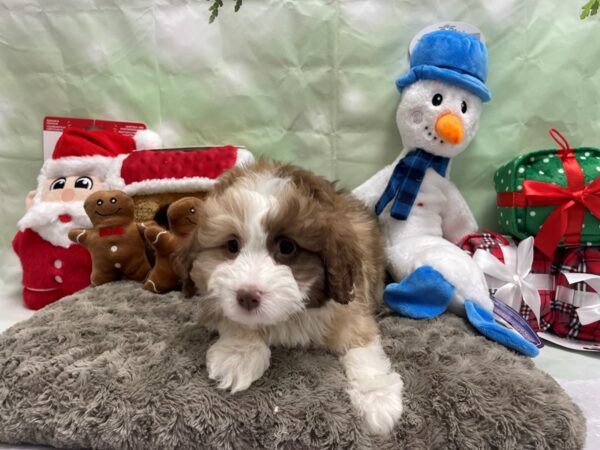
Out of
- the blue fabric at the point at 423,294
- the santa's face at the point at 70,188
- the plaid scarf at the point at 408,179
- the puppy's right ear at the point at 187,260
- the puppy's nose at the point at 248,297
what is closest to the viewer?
the puppy's nose at the point at 248,297

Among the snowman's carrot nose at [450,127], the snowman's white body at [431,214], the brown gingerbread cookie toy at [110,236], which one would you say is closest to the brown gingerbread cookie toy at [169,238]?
the brown gingerbread cookie toy at [110,236]

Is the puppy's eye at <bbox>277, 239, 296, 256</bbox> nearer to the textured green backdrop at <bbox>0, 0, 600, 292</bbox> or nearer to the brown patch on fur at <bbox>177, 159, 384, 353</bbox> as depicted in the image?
the brown patch on fur at <bbox>177, 159, 384, 353</bbox>

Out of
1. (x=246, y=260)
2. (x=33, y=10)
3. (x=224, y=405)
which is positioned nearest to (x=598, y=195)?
(x=246, y=260)

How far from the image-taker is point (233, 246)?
1439mm

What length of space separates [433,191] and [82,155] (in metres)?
1.83

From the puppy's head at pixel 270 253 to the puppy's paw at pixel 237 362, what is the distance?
0.34 ft

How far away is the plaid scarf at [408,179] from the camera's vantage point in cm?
222

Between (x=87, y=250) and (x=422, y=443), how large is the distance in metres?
1.80

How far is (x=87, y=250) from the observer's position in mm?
2275

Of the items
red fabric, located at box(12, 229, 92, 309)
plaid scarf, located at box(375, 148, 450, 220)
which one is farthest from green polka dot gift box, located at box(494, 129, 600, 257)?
red fabric, located at box(12, 229, 92, 309)

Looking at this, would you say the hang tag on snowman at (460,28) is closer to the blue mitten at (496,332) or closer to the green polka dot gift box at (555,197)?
the green polka dot gift box at (555,197)

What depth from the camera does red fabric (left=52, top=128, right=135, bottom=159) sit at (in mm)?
2361

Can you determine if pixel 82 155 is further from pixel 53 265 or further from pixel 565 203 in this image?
pixel 565 203

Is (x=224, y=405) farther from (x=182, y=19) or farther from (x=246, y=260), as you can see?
(x=182, y=19)
